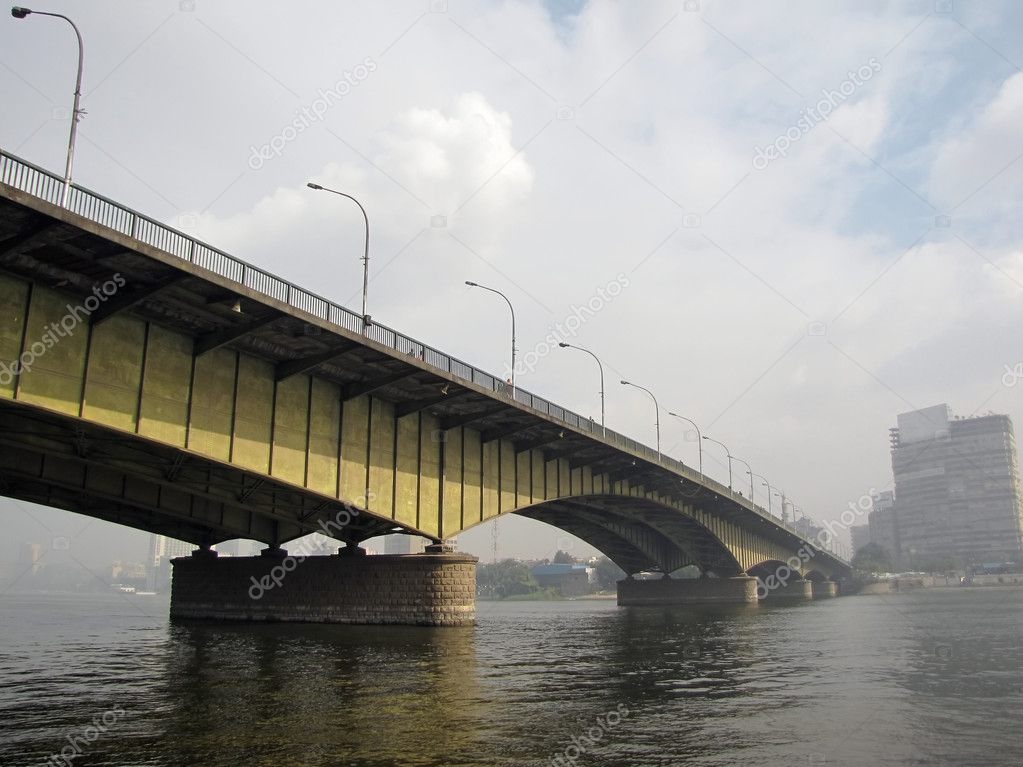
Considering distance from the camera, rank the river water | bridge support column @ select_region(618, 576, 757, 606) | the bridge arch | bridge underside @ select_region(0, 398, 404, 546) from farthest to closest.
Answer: bridge support column @ select_region(618, 576, 757, 606) < the bridge arch < bridge underside @ select_region(0, 398, 404, 546) < the river water

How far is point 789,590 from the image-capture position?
128 m

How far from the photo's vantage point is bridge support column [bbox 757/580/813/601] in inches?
4934

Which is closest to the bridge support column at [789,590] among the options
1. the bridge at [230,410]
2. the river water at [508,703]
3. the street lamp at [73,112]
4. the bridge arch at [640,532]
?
the bridge arch at [640,532]

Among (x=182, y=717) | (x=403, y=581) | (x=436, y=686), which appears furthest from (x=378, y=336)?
(x=182, y=717)

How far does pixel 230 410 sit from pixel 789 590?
115m

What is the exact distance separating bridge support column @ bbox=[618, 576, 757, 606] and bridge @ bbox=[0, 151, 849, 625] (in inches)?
1810

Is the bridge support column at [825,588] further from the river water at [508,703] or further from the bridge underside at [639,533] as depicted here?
the river water at [508,703]

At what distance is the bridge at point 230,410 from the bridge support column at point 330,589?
178 centimetres

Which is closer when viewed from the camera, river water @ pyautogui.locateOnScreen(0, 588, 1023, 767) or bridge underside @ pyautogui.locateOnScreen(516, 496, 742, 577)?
river water @ pyautogui.locateOnScreen(0, 588, 1023, 767)

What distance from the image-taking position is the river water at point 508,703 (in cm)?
1344

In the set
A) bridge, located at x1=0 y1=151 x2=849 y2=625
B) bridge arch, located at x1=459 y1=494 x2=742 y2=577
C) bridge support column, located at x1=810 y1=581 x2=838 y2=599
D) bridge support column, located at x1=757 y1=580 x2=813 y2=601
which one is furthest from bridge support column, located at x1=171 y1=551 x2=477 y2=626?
bridge support column, located at x1=810 y1=581 x2=838 y2=599

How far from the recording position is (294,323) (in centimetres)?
3055

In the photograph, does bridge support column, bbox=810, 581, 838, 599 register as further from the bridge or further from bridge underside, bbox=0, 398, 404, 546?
bridge underside, bbox=0, 398, 404, 546

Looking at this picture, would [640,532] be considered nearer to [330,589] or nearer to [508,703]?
[330,589]
